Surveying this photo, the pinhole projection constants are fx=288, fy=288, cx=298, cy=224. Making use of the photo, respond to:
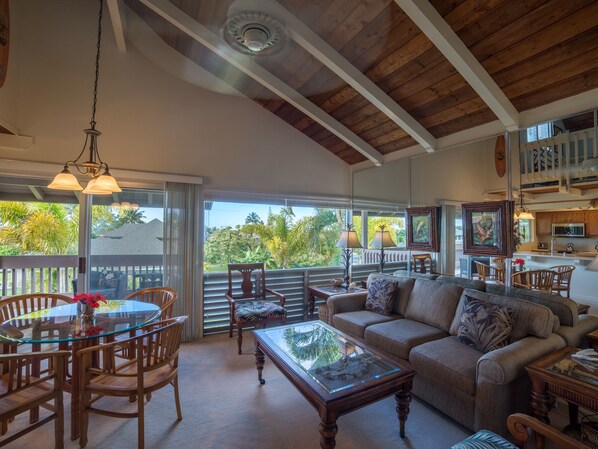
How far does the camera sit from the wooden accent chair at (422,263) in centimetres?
371

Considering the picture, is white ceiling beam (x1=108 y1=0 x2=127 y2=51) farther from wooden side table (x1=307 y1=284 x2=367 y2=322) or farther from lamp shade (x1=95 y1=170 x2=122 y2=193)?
wooden side table (x1=307 y1=284 x2=367 y2=322)

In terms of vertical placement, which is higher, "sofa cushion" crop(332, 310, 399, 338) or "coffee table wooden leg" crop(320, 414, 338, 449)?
"sofa cushion" crop(332, 310, 399, 338)

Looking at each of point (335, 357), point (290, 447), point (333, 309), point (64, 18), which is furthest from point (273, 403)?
point (64, 18)

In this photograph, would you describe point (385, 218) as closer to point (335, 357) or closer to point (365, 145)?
point (365, 145)

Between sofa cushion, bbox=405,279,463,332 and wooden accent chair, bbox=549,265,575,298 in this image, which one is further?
wooden accent chair, bbox=549,265,575,298

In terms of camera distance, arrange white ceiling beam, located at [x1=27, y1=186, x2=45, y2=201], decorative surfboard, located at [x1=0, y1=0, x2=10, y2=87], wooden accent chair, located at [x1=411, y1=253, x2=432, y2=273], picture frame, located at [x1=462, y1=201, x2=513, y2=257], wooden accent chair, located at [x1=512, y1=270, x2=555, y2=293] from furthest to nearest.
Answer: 1. wooden accent chair, located at [x1=411, y1=253, x2=432, y2=273]
2. wooden accent chair, located at [x1=512, y1=270, x2=555, y2=293]
3. white ceiling beam, located at [x1=27, y1=186, x2=45, y2=201]
4. picture frame, located at [x1=462, y1=201, x2=513, y2=257]
5. decorative surfboard, located at [x1=0, y1=0, x2=10, y2=87]

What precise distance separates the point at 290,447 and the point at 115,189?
7.48ft

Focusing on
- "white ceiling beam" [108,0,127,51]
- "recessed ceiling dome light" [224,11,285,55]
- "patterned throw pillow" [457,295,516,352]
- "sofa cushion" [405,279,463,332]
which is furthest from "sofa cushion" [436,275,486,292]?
"white ceiling beam" [108,0,127,51]

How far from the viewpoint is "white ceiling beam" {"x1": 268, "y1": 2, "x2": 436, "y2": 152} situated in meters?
2.60

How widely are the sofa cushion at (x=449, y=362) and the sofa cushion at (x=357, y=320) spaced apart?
0.69 m

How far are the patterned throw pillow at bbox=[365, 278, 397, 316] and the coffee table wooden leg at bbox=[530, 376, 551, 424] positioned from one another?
158 cm

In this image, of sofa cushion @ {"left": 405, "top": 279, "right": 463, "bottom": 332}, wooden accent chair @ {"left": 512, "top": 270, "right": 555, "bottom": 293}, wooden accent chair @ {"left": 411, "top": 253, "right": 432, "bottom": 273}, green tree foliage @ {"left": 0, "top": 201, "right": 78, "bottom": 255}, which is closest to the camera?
sofa cushion @ {"left": 405, "top": 279, "right": 463, "bottom": 332}

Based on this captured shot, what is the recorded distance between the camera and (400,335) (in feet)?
8.82

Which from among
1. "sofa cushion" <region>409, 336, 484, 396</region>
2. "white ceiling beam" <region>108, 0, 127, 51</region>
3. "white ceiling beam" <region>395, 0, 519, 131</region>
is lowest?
"sofa cushion" <region>409, 336, 484, 396</region>
